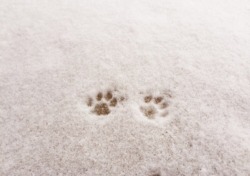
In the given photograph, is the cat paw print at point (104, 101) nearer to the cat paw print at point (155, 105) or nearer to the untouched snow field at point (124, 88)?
the untouched snow field at point (124, 88)

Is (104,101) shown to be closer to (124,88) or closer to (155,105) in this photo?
(124,88)

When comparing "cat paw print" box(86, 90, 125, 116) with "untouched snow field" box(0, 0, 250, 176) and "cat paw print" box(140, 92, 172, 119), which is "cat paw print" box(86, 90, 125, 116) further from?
"cat paw print" box(140, 92, 172, 119)

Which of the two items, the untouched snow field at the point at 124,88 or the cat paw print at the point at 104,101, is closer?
the untouched snow field at the point at 124,88

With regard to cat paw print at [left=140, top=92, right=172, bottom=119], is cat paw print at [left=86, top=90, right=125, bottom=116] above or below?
below

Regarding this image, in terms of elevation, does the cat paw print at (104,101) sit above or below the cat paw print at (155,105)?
below

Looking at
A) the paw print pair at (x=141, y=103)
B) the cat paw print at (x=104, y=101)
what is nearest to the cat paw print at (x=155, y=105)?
the paw print pair at (x=141, y=103)

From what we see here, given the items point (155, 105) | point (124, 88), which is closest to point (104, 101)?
point (124, 88)

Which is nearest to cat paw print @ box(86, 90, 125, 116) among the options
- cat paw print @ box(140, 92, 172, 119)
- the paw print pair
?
the paw print pair

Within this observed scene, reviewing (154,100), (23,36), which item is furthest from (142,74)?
(23,36)
